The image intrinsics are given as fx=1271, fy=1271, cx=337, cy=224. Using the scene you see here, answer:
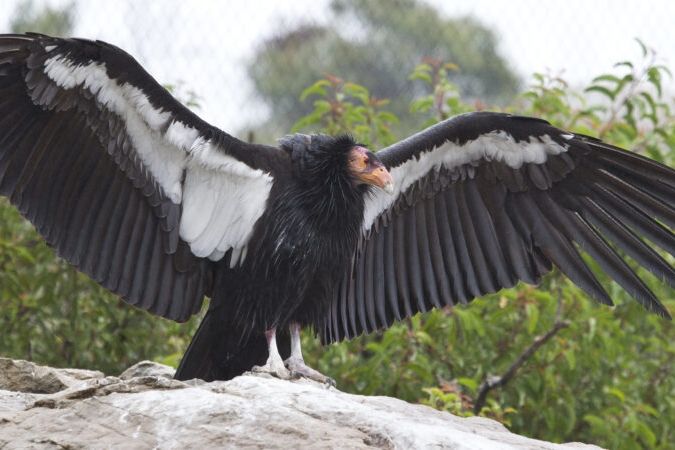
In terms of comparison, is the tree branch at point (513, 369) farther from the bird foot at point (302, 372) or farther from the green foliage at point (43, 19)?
the green foliage at point (43, 19)

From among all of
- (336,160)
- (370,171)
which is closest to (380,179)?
(370,171)

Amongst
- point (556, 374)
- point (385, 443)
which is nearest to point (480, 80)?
point (556, 374)

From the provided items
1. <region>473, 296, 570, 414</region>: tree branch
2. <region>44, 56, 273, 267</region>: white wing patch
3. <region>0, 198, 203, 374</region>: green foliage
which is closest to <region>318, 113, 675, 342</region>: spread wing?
<region>44, 56, 273, 267</region>: white wing patch

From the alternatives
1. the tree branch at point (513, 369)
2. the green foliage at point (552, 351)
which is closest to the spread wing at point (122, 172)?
the green foliage at point (552, 351)

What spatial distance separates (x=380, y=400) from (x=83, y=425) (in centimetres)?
132

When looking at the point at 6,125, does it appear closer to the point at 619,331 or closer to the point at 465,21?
the point at 619,331

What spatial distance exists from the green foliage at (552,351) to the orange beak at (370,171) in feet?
5.15

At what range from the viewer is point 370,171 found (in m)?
6.44

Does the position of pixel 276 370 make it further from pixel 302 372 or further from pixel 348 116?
pixel 348 116

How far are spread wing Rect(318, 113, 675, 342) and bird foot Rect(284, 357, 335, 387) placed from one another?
0.60m

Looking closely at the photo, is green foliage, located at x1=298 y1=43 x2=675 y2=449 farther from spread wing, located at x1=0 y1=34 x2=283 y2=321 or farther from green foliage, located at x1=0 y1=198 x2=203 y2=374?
spread wing, located at x1=0 y1=34 x2=283 y2=321

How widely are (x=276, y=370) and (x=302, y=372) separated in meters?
0.19

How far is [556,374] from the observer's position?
836 centimetres

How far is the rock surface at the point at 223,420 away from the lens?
480 cm
